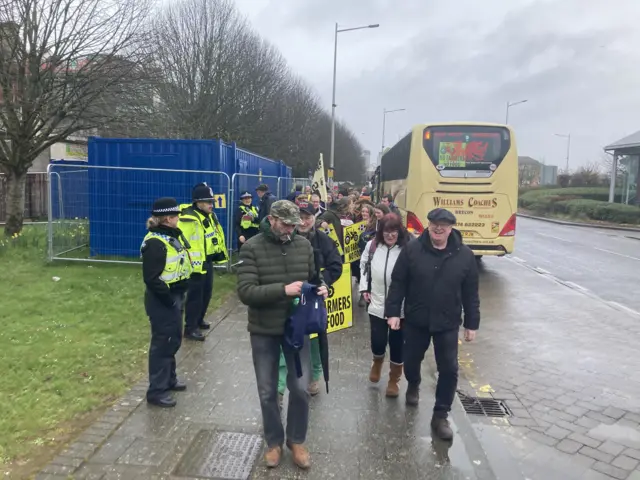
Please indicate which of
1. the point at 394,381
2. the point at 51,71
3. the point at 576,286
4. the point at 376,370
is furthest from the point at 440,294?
the point at 51,71

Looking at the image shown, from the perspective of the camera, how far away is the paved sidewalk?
357cm

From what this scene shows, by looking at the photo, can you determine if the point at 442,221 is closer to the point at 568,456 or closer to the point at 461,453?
the point at 461,453

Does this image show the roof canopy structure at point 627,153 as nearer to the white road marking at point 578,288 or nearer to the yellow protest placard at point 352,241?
the white road marking at point 578,288

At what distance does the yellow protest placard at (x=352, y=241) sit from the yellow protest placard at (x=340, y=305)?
1.46m

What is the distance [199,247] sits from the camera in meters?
5.92

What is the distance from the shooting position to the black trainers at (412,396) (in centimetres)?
472

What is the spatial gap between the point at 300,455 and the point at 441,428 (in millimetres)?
1203

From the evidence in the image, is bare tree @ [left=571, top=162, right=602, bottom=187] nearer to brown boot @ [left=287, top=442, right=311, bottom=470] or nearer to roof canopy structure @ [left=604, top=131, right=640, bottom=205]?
roof canopy structure @ [left=604, top=131, right=640, bottom=205]

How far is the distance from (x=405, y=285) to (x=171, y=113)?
22320 mm

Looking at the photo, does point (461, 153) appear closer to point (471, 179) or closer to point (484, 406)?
point (471, 179)

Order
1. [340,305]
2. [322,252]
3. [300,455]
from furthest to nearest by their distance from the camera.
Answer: [340,305]
[322,252]
[300,455]

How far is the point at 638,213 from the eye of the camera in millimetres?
31688

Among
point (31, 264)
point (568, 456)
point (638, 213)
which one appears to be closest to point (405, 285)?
point (568, 456)

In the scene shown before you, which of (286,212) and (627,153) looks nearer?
(286,212)
